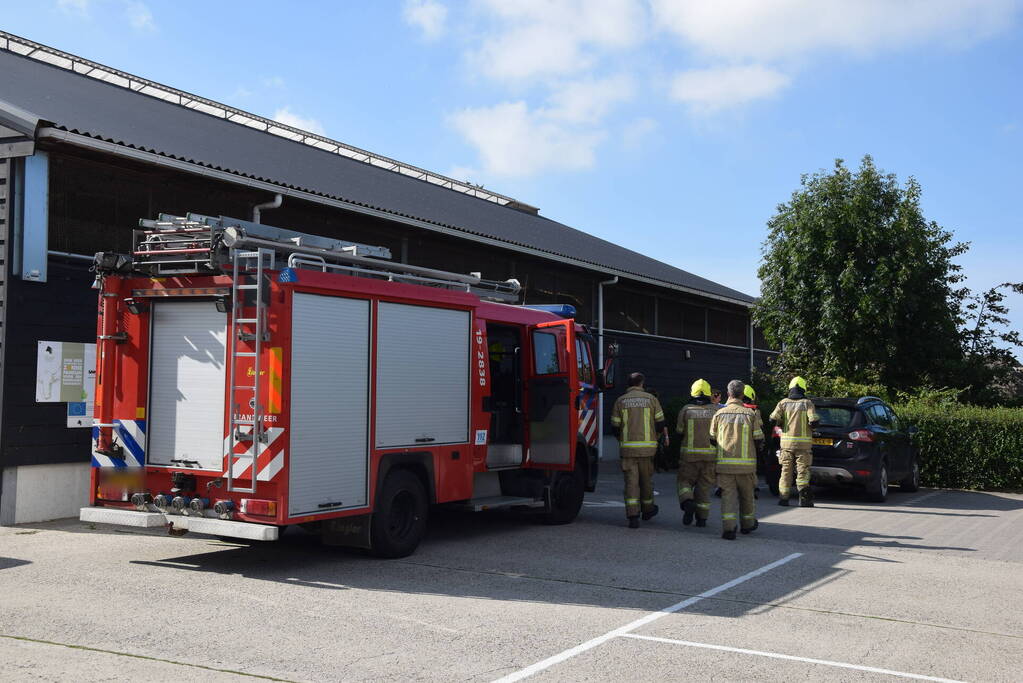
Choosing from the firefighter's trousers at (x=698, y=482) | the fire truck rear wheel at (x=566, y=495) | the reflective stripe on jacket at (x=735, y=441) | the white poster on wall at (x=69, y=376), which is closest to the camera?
the reflective stripe on jacket at (x=735, y=441)

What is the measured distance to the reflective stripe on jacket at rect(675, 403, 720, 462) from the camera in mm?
11641

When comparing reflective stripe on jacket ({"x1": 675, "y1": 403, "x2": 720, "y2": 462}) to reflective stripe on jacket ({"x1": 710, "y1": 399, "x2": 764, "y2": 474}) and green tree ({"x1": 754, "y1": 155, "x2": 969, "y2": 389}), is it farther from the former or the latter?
green tree ({"x1": 754, "y1": 155, "x2": 969, "y2": 389})

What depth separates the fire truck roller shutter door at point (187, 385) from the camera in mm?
8297

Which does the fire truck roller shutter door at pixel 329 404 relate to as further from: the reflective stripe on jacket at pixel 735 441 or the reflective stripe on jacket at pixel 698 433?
the reflective stripe on jacket at pixel 698 433

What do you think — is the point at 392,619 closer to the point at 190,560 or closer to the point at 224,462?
the point at 224,462

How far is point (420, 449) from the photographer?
9438mm

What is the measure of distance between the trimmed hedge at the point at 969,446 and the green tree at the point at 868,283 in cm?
338

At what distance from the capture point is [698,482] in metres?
11.8

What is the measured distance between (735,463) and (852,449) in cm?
448

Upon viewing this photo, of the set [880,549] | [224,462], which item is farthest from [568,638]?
[880,549]

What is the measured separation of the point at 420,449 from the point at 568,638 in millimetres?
3486

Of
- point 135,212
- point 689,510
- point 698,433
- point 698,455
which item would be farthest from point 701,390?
point 135,212

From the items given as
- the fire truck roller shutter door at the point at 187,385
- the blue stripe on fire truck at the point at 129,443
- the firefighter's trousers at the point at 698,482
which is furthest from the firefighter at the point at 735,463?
the blue stripe on fire truck at the point at 129,443

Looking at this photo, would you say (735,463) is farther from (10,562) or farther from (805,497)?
(10,562)
